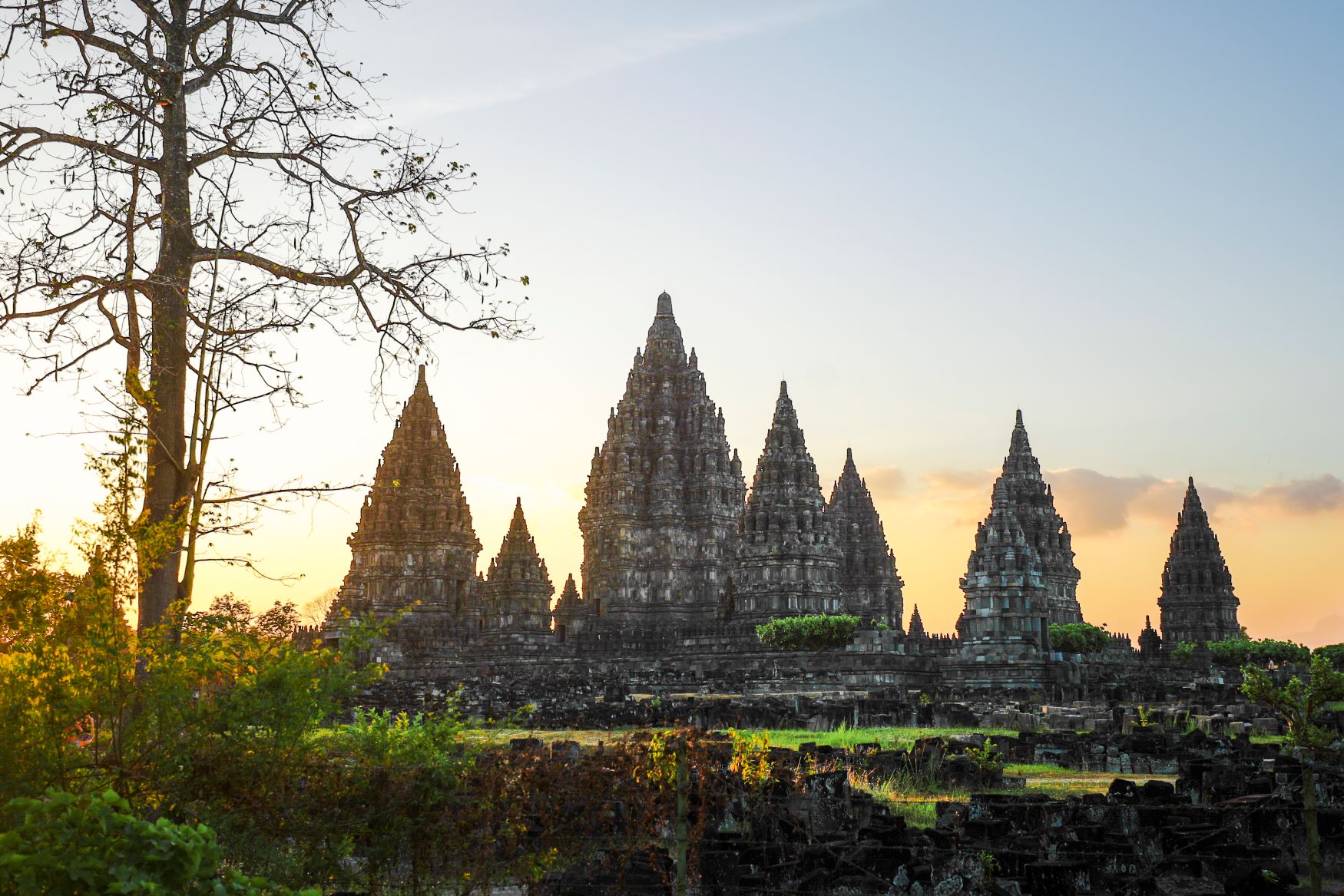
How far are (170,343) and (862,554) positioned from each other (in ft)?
222

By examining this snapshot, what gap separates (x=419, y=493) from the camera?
231ft

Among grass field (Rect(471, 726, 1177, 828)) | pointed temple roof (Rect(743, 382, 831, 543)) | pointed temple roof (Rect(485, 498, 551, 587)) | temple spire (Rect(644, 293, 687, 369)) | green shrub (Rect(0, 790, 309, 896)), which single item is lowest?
grass field (Rect(471, 726, 1177, 828))

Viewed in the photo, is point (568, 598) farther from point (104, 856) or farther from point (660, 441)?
point (104, 856)

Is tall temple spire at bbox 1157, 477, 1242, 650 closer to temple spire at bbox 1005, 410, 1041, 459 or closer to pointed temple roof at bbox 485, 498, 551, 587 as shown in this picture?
temple spire at bbox 1005, 410, 1041, 459

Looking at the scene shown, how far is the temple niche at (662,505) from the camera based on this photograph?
70688mm

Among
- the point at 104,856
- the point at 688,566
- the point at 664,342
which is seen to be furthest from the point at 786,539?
the point at 104,856

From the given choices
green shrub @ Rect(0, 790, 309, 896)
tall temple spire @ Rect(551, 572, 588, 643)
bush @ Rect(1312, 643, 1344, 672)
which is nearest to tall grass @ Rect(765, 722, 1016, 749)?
green shrub @ Rect(0, 790, 309, 896)

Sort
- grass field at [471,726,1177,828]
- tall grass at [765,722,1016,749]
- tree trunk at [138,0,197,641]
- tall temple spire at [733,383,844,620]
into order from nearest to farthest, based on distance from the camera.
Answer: tree trunk at [138,0,197,641] → grass field at [471,726,1177,828] → tall grass at [765,722,1016,749] → tall temple spire at [733,383,844,620]

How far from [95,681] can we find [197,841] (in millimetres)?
3750

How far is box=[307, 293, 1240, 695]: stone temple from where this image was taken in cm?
5297

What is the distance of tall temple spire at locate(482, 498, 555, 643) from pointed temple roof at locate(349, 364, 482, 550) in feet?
26.3

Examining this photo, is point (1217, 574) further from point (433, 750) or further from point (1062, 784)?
point (433, 750)

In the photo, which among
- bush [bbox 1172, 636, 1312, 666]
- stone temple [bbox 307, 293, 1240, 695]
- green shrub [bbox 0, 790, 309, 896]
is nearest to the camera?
green shrub [bbox 0, 790, 309, 896]

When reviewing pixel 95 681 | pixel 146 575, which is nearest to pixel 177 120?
pixel 146 575
